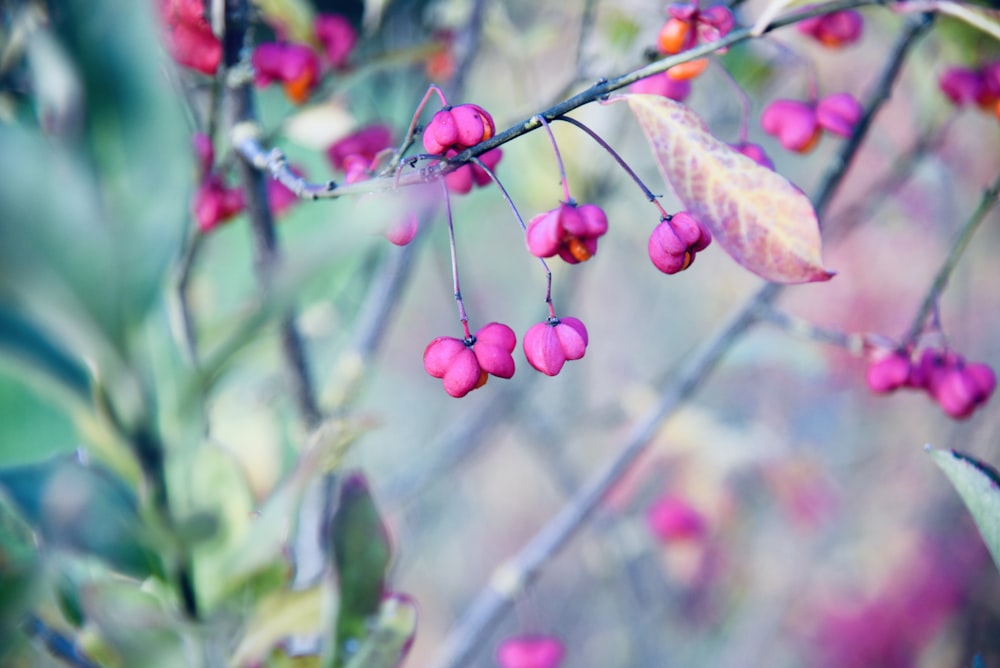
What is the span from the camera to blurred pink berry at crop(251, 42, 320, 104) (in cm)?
78

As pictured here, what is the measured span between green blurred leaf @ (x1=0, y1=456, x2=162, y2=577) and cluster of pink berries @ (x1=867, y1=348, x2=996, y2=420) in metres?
0.72

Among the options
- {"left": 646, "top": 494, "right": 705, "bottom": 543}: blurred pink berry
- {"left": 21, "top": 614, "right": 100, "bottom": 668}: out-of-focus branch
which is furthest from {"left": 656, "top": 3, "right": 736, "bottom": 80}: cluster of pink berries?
{"left": 646, "top": 494, "right": 705, "bottom": 543}: blurred pink berry

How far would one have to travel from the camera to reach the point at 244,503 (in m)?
0.63

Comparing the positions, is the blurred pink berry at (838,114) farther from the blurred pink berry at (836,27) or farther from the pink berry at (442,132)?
the pink berry at (442,132)

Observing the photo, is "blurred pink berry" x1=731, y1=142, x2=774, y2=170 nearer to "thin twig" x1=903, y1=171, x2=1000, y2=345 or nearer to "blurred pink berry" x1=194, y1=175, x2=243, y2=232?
"thin twig" x1=903, y1=171, x2=1000, y2=345

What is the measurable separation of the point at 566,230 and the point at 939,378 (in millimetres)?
533

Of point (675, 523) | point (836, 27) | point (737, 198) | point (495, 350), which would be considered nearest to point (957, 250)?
point (836, 27)

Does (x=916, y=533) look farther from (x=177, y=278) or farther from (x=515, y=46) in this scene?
(x=177, y=278)

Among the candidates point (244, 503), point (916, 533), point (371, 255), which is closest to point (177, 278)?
point (244, 503)

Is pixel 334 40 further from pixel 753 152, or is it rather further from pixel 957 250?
pixel 957 250

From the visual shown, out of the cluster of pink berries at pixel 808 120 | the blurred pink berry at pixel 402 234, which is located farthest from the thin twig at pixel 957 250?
the blurred pink berry at pixel 402 234

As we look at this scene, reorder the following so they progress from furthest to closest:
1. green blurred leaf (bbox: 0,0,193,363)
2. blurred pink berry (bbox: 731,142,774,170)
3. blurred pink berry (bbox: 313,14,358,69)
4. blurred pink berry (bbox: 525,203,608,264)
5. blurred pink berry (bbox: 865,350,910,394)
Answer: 1. blurred pink berry (bbox: 313,14,358,69)
2. blurred pink berry (bbox: 865,350,910,394)
3. blurred pink berry (bbox: 731,142,774,170)
4. blurred pink berry (bbox: 525,203,608,264)
5. green blurred leaf (bbox: 0,0,193,363)

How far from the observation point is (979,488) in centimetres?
55

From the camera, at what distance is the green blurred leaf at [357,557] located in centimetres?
61
